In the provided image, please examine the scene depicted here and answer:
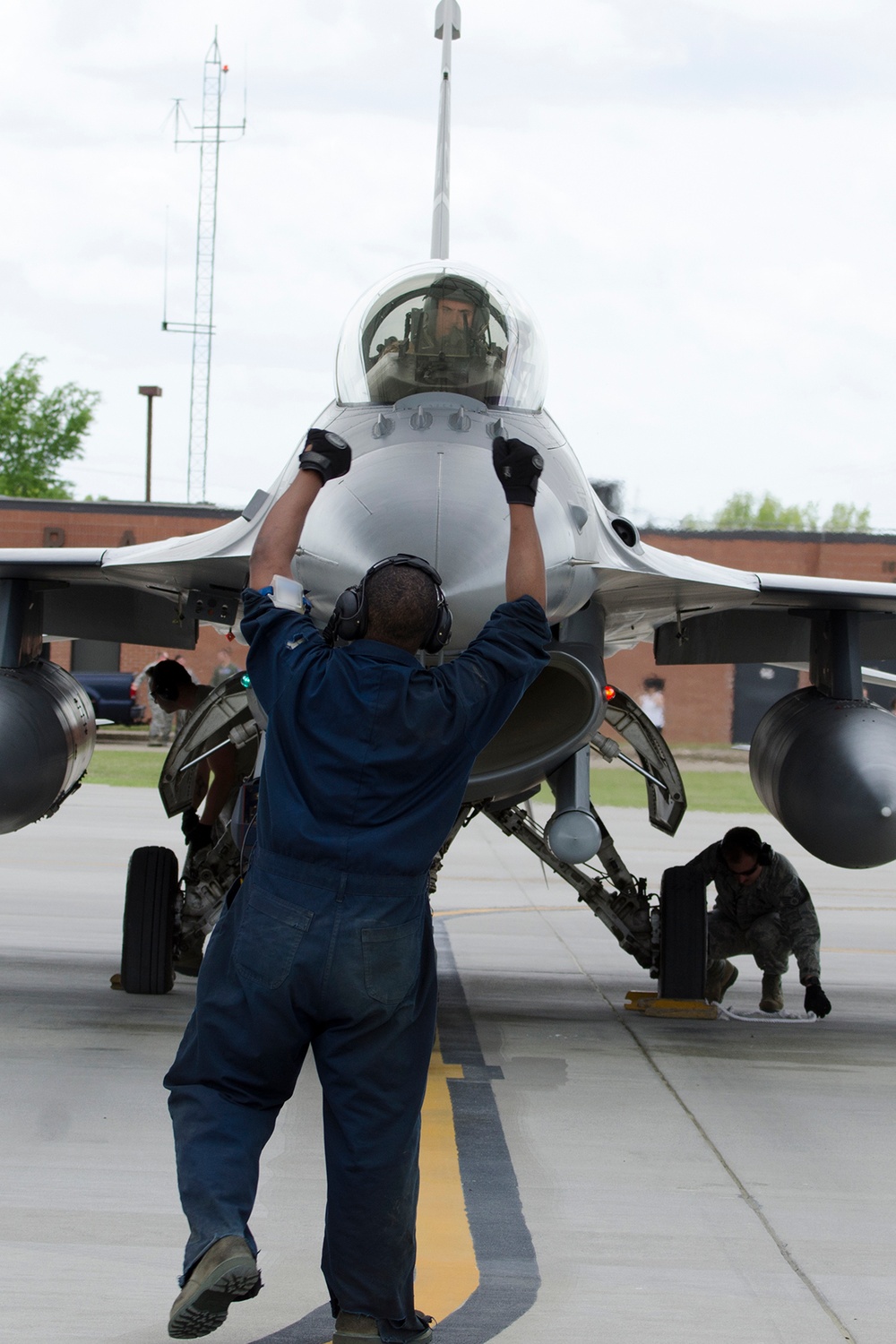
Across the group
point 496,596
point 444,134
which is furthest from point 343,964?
point 444,134

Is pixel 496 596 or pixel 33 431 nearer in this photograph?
pixel 496 596

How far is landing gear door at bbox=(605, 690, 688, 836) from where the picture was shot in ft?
23.3

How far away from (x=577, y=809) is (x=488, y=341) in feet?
6.58

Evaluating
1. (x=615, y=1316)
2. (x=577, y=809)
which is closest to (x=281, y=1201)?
(x=615, y=1316)

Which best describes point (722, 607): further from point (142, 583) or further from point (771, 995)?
point (142, 583)

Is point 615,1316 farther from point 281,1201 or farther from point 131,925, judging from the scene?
point 131,925

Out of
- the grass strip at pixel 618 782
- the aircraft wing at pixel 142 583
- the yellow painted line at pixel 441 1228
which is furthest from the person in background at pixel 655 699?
the yellow painted line at pixel 441 1228

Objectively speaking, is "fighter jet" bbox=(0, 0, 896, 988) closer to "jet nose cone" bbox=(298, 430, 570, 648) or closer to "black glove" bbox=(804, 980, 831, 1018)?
"jet nose cone" bbox=(298, 430, 570, 648)

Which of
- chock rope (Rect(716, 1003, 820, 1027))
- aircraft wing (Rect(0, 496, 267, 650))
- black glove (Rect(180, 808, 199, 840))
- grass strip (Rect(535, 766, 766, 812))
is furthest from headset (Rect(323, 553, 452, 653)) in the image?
grass strip (Rect(535, 766, 766, 812))

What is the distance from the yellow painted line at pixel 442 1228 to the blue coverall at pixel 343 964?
0.51 meters

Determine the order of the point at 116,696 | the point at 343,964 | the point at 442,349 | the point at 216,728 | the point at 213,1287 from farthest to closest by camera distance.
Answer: the point at 116,696
the point at 216,728
the point at 442,349
the point at 343,964
the point at 213,1287

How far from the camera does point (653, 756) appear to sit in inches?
301

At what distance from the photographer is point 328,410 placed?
6.22 m

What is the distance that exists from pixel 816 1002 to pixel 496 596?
4.41 m
